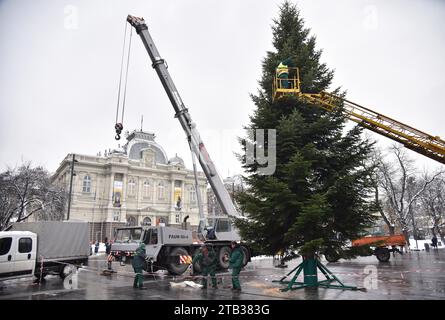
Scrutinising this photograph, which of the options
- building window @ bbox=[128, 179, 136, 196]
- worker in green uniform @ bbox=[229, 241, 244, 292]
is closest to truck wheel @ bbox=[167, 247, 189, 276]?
worker in green uniform @ bbox=[229, 241, 244, 292]

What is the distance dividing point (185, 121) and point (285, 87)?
672 cm

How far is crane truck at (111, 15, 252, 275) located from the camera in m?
15.2

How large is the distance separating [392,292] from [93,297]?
30.1 feet

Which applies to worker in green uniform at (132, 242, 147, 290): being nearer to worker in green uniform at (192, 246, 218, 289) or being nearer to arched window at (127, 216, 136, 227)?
worker in green uniform at (192, 246, 218, 289)

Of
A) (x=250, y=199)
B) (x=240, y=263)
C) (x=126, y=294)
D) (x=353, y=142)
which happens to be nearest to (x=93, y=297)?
(x=126, y=294)

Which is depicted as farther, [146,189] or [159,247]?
[146,189]

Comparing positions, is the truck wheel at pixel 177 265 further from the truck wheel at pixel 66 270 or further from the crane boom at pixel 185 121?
the truck wheel at pixel 66 270

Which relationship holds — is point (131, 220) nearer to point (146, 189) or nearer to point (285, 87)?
point (146, 189)

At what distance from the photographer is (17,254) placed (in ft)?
38.7

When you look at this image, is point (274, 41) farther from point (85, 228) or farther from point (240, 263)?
point (85, 228)

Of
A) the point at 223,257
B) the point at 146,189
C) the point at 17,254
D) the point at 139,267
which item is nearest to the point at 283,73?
the point at 139,267

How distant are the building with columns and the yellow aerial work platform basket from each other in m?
47.9

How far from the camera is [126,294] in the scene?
33.3 ft

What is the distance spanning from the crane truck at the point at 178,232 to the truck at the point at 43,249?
1.96 metres
